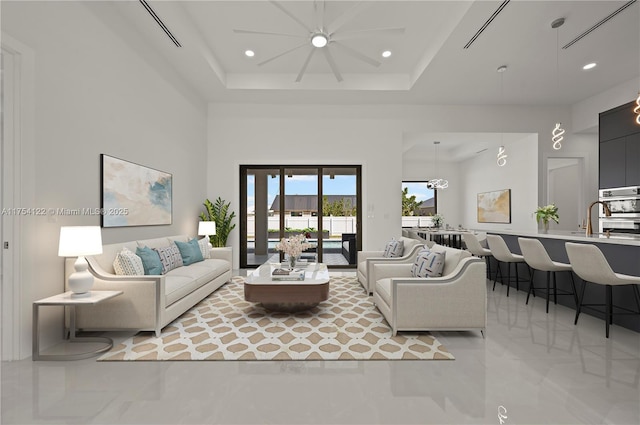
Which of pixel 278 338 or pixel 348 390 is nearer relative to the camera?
pixel 348 390

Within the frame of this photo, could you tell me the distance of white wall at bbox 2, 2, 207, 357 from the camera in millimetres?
2736

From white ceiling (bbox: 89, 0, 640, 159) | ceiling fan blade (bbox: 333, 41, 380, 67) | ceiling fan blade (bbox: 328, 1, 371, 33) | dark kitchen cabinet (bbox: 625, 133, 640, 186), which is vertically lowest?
dark kitchen cabinet (bbox: 625, 133, 640, 186)

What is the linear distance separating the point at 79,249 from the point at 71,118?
1.42 meters

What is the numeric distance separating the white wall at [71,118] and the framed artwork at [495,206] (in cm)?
806

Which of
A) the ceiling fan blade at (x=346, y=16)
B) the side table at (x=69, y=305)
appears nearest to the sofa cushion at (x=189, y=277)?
the side table at (x=69, y=305)

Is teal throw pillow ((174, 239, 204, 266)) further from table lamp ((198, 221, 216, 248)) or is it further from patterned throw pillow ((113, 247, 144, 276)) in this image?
patterned throw pillow ((113, 247, 144, 276))

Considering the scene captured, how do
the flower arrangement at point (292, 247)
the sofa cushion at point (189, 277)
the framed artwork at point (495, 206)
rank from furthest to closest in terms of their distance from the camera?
the framed artwork at point (495, 206) < the flower arrangement at point (292, 247) < the sofa cushion at point (189, 277)

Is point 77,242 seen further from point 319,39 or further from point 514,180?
point 514,180

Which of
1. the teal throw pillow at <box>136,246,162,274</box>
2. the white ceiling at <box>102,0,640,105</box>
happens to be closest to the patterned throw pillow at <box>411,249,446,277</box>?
the white ceiling at <box>102,0,640,105</box>

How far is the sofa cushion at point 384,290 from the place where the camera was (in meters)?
3.28

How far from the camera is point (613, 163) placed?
5.76 meters

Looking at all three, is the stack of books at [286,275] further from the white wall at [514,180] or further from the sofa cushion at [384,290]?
the white wall at [514,180]

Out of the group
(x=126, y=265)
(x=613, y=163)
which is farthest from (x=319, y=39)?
(x=613, y=163)

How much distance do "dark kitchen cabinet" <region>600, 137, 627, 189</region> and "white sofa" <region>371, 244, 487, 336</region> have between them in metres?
4.79
